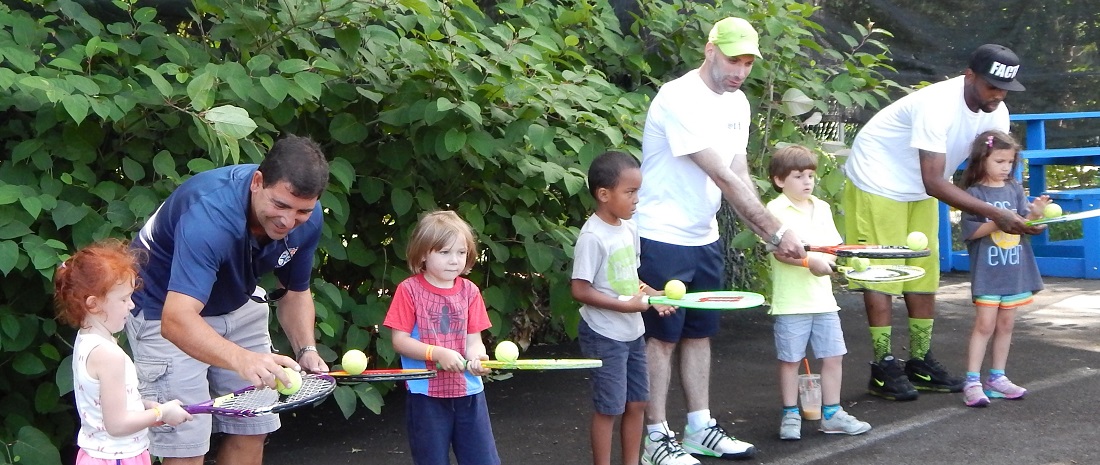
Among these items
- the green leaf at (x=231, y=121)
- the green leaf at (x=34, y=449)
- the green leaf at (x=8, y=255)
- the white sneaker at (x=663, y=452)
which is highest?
the green leaf at (x=231, y=121)

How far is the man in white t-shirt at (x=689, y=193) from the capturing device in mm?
4629

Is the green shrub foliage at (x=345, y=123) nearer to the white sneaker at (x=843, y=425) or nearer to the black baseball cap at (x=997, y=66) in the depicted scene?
the black baseball cap at (x=997, y=66)

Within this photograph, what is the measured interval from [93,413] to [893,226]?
4.00 meters

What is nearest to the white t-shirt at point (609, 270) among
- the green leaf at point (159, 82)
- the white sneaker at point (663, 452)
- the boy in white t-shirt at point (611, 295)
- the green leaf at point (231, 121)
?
the boy in white t-shirt at point (611, 295)

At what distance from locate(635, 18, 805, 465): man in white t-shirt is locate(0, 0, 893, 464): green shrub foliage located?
330mm

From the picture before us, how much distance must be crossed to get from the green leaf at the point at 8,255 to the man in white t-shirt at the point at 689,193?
7.59 ft

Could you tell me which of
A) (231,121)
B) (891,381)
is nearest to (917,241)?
(891,381)

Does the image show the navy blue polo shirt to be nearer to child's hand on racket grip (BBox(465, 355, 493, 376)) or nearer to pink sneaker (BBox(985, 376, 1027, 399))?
child's hand on racket grip (BBox(465, 355, 493, 376))

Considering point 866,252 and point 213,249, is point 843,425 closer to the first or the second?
point 866,252

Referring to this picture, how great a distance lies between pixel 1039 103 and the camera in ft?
26.5

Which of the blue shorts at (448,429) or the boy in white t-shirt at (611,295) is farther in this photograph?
the boy in white t-shirt at (611,295)

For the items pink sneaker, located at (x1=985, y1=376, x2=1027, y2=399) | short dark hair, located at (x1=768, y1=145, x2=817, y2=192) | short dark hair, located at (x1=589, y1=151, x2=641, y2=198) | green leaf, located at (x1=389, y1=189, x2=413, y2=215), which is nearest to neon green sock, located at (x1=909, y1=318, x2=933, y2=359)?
pink sneaker, located at (x1=985, y1=376, x2=1027, y2=399)

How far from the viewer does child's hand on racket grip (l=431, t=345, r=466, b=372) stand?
143 inches

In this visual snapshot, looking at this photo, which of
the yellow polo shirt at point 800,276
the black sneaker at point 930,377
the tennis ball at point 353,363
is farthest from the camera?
the black sneaker at point 930,377
